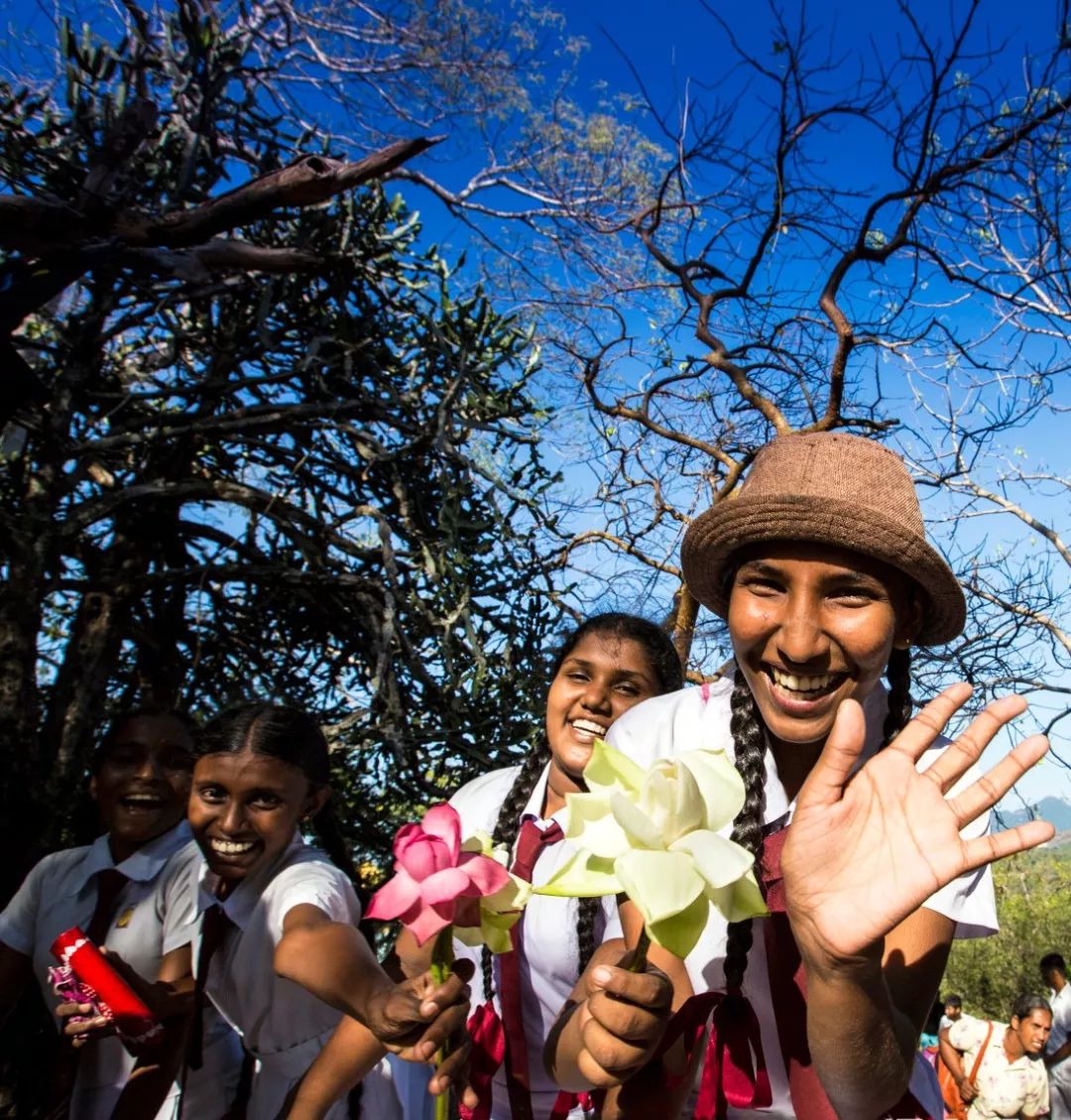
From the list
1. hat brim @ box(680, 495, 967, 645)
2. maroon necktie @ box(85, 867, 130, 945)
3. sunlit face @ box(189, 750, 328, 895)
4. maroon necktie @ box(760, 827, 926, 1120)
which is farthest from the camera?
maroon necktie @ box(85, 867, 130, 945)

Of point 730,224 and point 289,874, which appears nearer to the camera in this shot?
point 289,874

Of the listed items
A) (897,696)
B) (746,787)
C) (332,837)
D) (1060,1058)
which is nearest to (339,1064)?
(746,787)

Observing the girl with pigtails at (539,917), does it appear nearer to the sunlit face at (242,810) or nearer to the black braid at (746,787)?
the black braid at (746,787)

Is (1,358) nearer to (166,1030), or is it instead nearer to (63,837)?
(166,1030)

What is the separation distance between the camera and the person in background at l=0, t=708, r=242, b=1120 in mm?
2988

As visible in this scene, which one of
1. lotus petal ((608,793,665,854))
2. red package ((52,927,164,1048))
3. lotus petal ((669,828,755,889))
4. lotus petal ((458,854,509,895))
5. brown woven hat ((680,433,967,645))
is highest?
brown woven hat ((680,433,967,645))

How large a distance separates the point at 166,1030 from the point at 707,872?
218 centimetres

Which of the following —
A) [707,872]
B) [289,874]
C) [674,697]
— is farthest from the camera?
[289,874]

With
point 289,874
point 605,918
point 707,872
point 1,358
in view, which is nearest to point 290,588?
point 1,358

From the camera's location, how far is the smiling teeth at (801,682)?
1.99 meters

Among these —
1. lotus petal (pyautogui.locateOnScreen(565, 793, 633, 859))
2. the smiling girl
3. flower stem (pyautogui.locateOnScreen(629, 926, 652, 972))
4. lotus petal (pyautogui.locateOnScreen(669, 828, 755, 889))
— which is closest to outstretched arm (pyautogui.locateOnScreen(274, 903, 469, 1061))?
the smiling girl

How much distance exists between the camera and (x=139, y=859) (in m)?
3.34

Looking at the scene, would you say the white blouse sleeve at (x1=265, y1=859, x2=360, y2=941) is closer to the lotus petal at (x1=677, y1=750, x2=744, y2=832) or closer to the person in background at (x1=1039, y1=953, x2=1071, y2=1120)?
the lotus petal at (x1=677, y1=750, x2=744, y2=832)

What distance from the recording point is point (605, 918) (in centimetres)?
237
